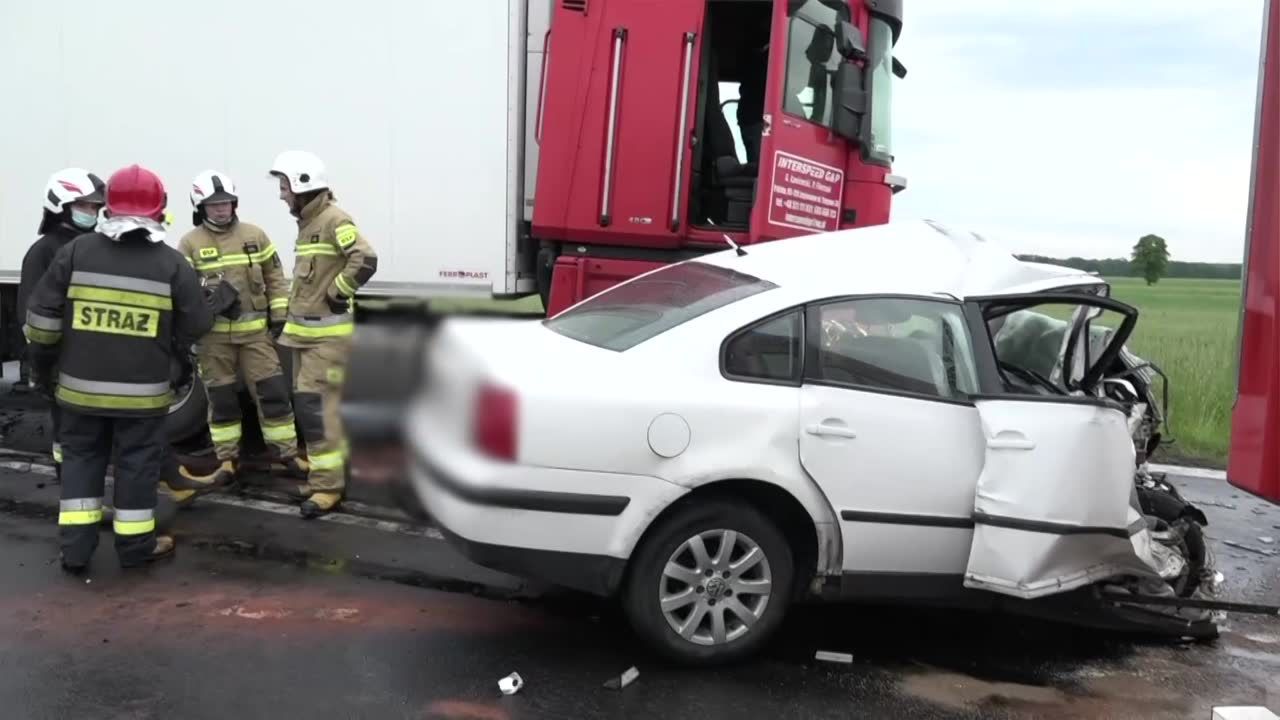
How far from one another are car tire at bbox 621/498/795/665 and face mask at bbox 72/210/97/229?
3.83 meters

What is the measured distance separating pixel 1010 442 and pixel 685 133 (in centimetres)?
287

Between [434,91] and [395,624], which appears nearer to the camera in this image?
[395,624]

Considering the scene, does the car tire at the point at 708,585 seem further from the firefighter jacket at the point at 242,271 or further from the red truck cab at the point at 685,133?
the firefighter jacket at the point at 242,271

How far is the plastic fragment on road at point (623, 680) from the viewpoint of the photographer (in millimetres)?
3668

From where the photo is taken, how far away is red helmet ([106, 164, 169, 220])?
4555 millimetres

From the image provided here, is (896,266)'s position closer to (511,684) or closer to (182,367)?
(511,684)

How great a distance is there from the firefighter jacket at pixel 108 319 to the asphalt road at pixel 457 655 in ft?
2.76

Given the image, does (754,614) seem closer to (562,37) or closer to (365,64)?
(562,37)

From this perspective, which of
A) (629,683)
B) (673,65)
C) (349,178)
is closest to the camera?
(629,683)

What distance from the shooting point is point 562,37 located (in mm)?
5949

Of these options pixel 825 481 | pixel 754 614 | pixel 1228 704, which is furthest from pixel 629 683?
pixel 1228 704

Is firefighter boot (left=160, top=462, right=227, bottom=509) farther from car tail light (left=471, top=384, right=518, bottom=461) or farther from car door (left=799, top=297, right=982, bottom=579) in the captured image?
car door (left=799, top=297, right=982, bottom=579)

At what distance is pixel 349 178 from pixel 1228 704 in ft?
17.0

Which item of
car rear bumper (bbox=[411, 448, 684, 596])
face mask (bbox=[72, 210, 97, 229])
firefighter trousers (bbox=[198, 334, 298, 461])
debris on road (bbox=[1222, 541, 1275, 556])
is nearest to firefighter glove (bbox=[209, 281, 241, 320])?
firefighter trousers (bbox=[198, 334, 298, 461])
